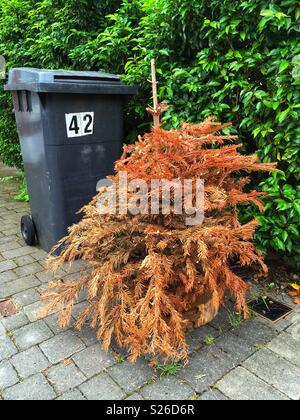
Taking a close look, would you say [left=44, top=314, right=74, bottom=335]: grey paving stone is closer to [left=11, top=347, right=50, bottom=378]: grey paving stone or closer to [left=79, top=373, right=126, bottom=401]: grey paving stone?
[left=11, top=347, right=50, bottom=378]: grey paving stone

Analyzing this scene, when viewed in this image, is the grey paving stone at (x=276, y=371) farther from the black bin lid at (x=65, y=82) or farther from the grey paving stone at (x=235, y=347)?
the black bin lid at (x=65, y=82)

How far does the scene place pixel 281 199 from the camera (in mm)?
2252

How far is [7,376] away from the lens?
1748mm

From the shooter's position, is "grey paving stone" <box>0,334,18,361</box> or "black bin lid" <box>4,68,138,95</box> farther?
"black bin lid" <box>4,68,138,95</box>

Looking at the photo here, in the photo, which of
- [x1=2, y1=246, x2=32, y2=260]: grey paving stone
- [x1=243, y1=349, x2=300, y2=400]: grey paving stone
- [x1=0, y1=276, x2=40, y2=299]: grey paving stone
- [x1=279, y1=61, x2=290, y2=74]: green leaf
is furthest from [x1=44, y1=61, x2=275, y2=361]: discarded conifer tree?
[x1=2, y1=246, x2=32, y2=260]: grey paving stone

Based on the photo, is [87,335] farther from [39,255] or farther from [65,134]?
[65,134]

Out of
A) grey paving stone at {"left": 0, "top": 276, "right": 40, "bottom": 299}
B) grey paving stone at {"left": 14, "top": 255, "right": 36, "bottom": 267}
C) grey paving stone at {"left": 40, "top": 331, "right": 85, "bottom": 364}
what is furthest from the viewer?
grey paving stone at {"left": 14, "top": 255, "right": 36, "bottom": 267}

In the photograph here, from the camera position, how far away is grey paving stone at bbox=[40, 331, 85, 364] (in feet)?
6.17

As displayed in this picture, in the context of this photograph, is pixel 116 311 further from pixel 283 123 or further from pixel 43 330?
pixel 283 123

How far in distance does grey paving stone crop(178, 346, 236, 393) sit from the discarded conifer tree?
9 centimetres

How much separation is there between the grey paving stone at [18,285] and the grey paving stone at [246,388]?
1.58 m
